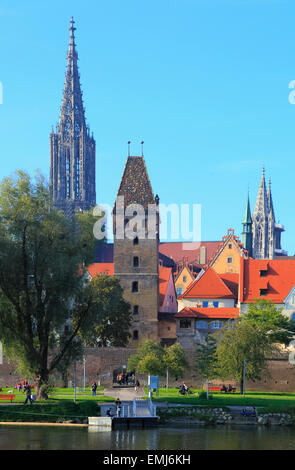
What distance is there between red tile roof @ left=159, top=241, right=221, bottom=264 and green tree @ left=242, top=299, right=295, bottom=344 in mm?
76725

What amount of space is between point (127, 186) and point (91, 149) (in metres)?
98.7

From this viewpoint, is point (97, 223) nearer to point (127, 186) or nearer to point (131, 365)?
point (131, 365)

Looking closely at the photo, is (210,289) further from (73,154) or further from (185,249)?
(73,154)

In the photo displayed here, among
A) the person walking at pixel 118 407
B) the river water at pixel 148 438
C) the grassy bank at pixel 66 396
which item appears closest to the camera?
the river water at pixel 148 438

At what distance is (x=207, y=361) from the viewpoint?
80062 millimetres

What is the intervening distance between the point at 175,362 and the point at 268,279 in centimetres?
1912

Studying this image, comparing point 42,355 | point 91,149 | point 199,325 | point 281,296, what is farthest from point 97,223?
point 91,149

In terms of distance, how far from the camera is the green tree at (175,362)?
82.6m

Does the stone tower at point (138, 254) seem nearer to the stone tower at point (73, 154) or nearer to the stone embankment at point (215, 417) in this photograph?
the stone embankment at point (215, 417)

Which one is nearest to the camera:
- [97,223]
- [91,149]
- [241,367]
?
[97,223]

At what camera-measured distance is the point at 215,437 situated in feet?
181

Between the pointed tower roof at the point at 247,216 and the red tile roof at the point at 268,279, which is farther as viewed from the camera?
the pointed tower roof at the point at 247,216

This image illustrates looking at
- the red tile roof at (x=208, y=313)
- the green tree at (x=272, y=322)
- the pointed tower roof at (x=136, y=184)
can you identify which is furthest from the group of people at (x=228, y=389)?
the pointed tower roof at (x=136, y=184)

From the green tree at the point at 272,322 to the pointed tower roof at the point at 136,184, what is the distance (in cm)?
1665
